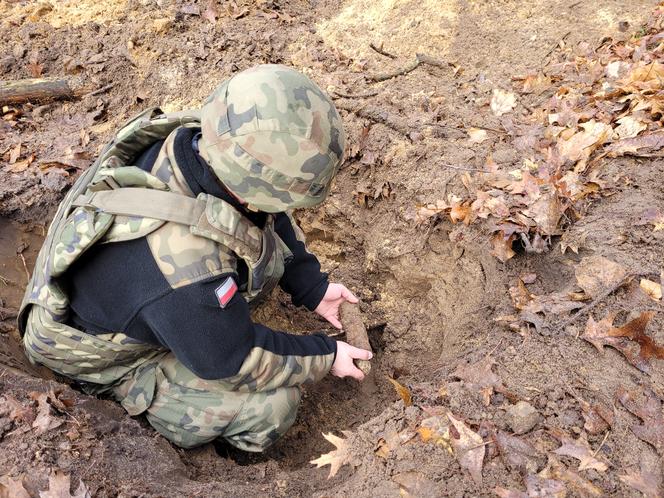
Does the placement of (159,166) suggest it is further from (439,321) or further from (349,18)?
(349,18)

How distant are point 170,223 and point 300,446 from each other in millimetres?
1845

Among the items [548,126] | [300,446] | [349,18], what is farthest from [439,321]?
[349,18]

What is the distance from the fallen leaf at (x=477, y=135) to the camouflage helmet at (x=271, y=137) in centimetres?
191

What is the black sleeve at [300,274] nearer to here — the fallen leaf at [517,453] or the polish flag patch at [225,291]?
the polish flag patch at [225,291]

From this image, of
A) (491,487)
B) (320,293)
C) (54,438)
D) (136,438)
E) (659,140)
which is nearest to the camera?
(491,487)

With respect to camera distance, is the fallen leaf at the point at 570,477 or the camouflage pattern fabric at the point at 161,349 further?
the camouflage pattern fabric at the point at 161,349

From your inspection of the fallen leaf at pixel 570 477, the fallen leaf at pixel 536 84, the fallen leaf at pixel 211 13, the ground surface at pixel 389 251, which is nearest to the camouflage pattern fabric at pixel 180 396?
the ground surface at pixel 389 251

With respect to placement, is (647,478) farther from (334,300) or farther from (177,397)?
(177,397)

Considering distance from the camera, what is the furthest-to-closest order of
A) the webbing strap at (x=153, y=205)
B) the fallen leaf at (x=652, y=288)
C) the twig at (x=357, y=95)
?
the twig at (x=357, y=95) < the fallen leaf at (x=652, y=288) < the webbing strap at (x=153, y=205)

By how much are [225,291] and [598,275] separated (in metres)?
1.96

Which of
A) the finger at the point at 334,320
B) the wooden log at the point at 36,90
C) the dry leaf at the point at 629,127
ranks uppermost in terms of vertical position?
the wooden log at the point at 36,90

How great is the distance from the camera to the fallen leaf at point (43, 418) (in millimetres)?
2609

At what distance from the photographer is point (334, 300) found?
3.87m

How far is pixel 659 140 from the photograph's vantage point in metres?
A: 3.54
